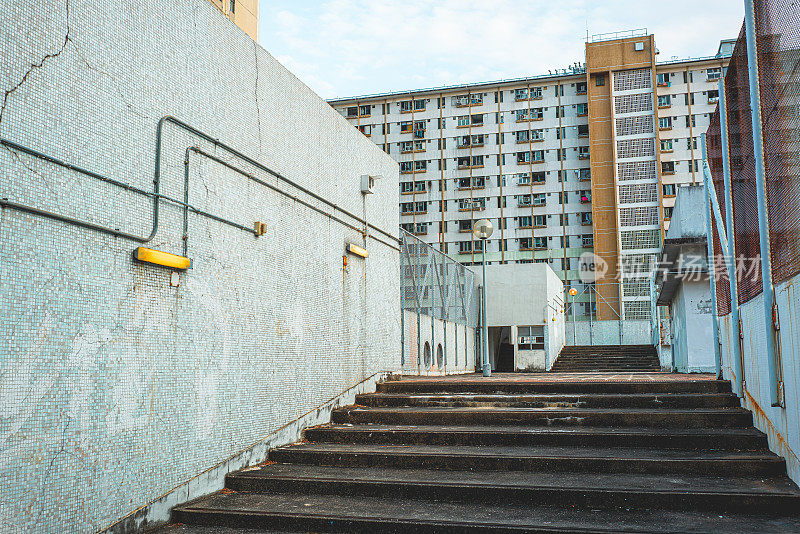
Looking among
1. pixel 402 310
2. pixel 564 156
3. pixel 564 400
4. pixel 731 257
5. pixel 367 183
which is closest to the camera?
pixel 731 257

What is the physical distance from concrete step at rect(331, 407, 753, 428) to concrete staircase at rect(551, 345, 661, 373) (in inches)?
597

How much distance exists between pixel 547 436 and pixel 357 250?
360 cm

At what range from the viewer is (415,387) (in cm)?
870

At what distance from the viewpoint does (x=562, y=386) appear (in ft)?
25.8

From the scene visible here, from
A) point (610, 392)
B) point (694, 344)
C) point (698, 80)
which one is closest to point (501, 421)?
point (610, 392)

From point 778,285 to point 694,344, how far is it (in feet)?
31.9

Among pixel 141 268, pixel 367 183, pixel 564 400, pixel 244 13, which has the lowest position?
pixel 564 400

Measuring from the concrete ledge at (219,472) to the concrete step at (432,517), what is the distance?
103 millimetres

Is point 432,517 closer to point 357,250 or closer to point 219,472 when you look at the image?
point 219,472

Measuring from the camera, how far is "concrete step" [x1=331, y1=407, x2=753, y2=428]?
6316 mm

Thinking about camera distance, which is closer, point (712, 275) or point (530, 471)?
point (530, 471)

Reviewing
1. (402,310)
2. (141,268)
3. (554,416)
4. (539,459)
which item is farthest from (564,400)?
(141,268)

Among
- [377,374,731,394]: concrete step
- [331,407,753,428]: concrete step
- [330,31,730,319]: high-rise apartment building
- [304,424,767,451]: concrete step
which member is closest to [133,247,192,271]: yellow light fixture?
[304,424,767,451]: concrete step

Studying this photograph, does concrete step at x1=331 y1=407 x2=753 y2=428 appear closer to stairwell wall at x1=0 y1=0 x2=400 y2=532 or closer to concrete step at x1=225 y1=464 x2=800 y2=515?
stairwell wall at x1=0 y1=0 x2=400 y2=532
